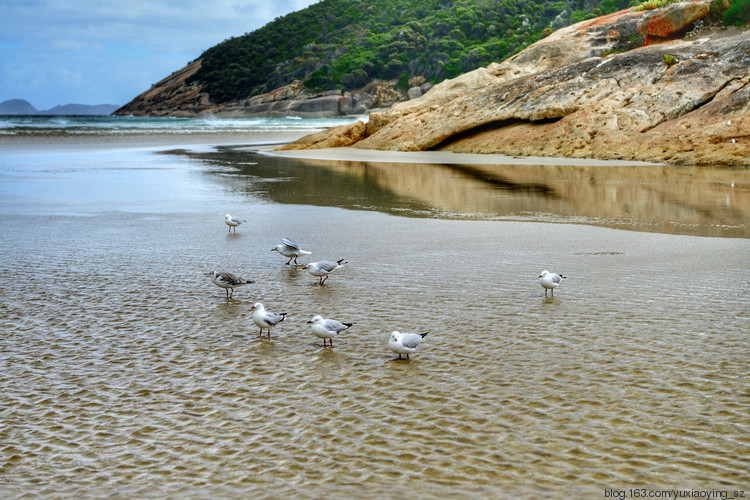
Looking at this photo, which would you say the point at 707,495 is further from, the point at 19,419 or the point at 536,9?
the point at 536,9

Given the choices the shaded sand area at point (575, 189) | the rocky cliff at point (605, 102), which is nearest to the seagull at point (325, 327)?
the shaded sand area at point (575, 189)

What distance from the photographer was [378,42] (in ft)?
447

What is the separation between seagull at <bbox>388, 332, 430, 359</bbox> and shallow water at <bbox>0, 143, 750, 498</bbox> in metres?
0.15

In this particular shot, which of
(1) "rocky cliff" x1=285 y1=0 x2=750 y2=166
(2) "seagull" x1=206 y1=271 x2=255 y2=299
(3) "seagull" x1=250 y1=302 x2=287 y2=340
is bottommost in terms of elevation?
(3) "seagull" x1=250 y1=302 x2=287 y2=340

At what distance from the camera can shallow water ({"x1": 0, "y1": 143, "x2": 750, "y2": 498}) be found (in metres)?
4.41

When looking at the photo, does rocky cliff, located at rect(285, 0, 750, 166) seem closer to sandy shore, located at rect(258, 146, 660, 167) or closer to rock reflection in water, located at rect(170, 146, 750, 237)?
sandy shore, located at rect(258, 146, 660, 167)

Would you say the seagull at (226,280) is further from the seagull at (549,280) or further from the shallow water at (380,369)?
the seagull at (549,280)

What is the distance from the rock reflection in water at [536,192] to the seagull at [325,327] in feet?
25.7

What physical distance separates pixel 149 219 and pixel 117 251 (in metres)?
3.40

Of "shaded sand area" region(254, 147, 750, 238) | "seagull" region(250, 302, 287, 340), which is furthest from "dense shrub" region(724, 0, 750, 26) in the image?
"seagull" region(250, 302, 287, 340)

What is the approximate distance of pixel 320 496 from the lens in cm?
411

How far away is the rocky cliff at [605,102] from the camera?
24.4m

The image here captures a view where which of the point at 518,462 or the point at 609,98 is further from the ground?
the point at 609,98

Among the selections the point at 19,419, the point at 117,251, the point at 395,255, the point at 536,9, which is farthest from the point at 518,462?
the point at 536,9
